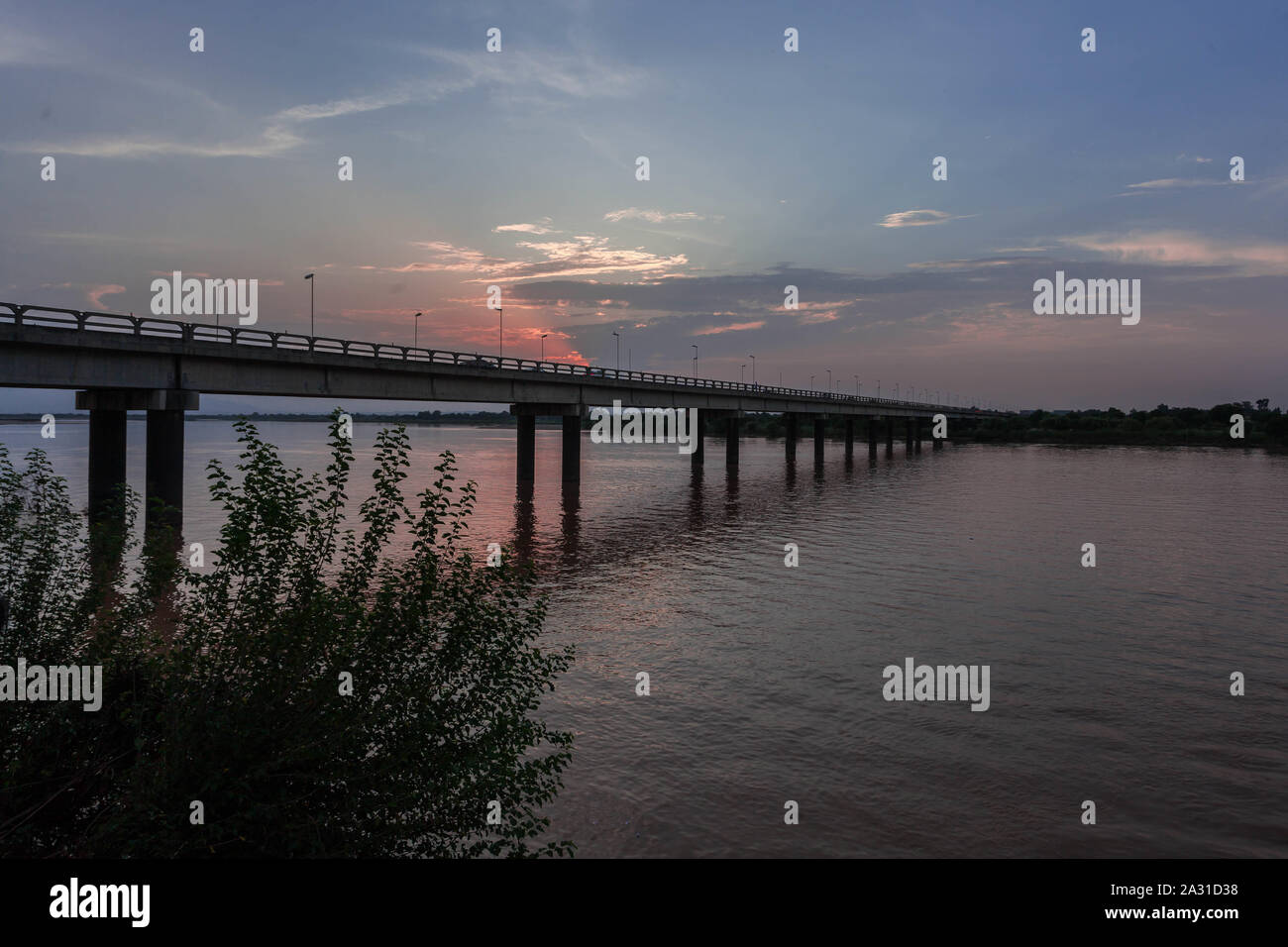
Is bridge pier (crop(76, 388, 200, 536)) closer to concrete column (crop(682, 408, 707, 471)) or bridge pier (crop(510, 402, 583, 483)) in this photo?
bridge pier (crop(510, 402, 583, 483))

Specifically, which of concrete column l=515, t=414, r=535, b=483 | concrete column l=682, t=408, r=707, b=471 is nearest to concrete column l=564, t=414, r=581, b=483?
concrete column l=515, t=414, r=535, b=483

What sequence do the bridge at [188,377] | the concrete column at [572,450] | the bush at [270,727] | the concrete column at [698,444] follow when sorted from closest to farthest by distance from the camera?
the bush at [270,727], the bridge at [188,377], the concrete column at [572,450], the concrete column at [698,444]

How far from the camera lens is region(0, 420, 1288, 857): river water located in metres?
12.8

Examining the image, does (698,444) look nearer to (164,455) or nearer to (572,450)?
(572,450)

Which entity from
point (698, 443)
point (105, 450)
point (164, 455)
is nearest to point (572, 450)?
point (698, 443)

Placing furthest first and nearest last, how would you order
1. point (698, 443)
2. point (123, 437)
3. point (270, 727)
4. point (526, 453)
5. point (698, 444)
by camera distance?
point (698, 443), point (698, 444), point (526, 453), point (123, 437), point (270, 727)

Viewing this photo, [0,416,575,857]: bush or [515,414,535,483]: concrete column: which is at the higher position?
[515,414,535,483]: concrete column

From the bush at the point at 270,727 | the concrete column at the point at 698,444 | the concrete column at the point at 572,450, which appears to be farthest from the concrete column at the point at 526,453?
the bush at the point at 270,727

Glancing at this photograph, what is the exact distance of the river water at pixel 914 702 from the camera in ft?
42.1

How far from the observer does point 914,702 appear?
1861cm

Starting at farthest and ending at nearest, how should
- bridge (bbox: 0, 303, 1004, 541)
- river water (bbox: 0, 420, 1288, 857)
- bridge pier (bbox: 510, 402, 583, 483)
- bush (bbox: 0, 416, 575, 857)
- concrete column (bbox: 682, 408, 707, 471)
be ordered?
concrete column (bbox: 682, 408, 707, 471) → bridge pier (bbox: 510, 402, 583, 483) → bridge (bbox: 0, 303, 1004, 541) → river water (bbox: 0, 420, 1288, 857) → bush (bbox: 0, 416, 575, 857)

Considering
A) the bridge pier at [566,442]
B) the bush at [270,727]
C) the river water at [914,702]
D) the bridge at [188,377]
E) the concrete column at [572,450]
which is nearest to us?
the bush at [270,727]

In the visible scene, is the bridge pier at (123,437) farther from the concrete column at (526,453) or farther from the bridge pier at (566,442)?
the concrete column at (526,453)
